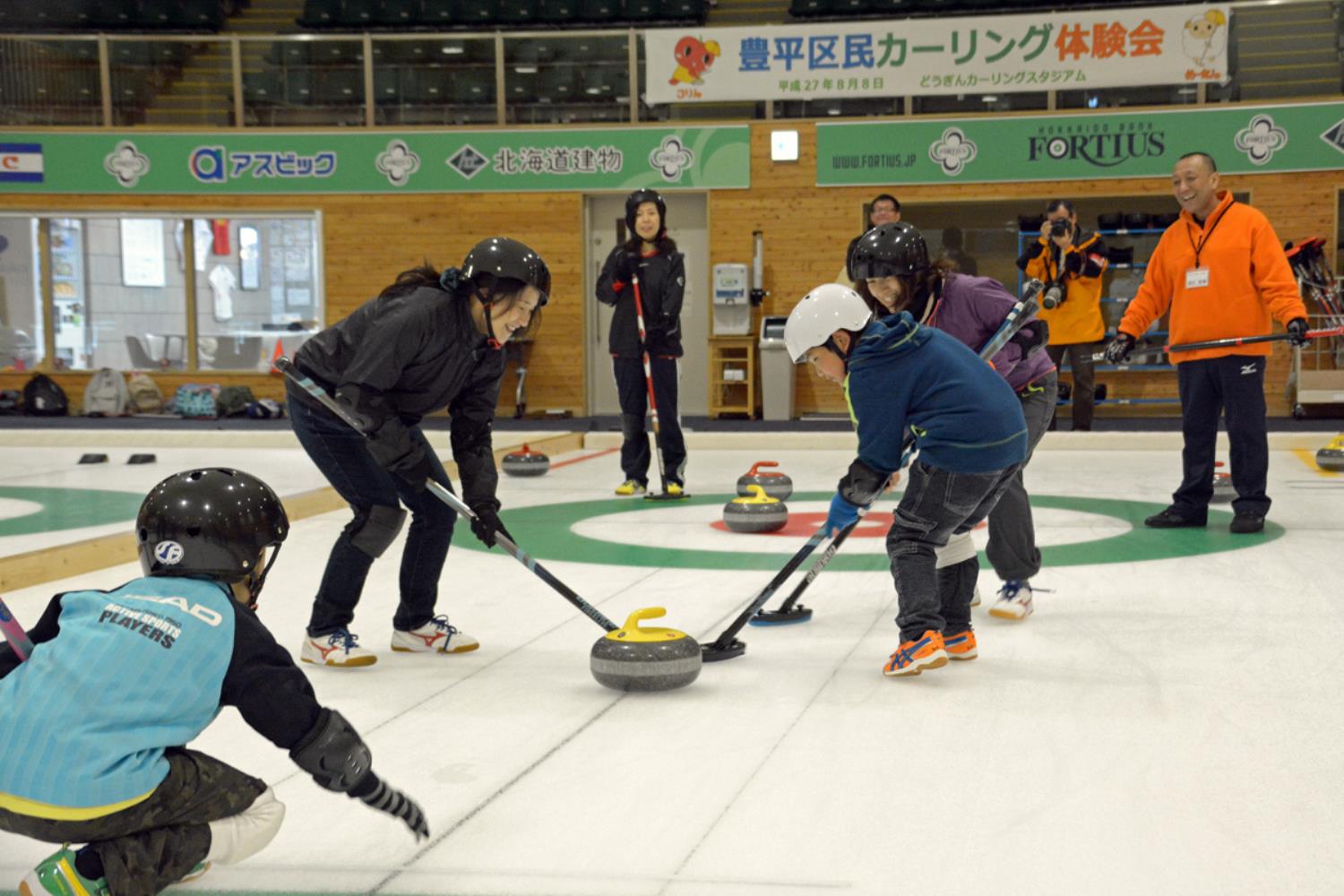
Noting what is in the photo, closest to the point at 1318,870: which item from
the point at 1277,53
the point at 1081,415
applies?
the point at 1081,415

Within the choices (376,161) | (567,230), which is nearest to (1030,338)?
(567,230)

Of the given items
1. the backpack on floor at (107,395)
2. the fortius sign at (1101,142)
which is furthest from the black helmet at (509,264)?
the backpack on floor at (107,395)

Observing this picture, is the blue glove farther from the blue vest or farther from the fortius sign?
the fortius sign

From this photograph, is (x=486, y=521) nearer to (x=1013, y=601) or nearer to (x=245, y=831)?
(x=245, y=831)

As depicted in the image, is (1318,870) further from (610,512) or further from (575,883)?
(610,512)

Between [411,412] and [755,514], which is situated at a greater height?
[411,412]

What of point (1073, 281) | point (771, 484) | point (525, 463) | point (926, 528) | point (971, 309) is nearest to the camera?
point (926, 528)

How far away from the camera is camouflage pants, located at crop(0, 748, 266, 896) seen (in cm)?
153

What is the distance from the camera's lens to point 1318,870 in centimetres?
170

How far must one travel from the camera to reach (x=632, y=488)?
646 cm

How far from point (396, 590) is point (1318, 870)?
293 cm

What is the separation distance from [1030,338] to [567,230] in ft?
29.6

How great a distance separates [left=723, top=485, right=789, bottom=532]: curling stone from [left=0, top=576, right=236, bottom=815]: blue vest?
3.54 meters

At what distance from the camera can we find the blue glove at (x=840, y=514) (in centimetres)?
293
